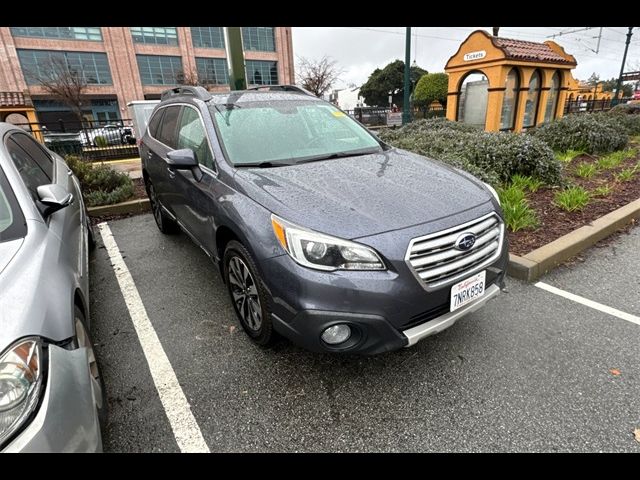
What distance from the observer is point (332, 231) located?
2023 millimetres

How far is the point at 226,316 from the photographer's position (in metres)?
3.13

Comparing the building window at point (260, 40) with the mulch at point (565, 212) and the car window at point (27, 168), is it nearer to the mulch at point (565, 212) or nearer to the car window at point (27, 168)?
the mulch at point (565, 212)

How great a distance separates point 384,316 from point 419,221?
0.55m

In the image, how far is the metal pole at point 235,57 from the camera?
6367 mm

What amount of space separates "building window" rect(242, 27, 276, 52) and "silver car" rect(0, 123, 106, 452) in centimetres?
4502

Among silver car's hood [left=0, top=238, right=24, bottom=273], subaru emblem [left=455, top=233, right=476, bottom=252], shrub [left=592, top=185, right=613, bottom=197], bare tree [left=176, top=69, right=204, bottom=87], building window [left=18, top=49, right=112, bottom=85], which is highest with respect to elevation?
building window [left=18, top=49, right=112, bottom=85]

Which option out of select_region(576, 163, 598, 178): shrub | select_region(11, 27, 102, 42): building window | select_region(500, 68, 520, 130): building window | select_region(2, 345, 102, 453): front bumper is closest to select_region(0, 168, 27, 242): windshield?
select_region(2, 345, 102, 453): front bumper

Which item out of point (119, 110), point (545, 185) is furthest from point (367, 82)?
point (545, 185)

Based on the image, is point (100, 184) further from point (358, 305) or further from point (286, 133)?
point (358, 305)

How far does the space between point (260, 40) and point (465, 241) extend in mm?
46926

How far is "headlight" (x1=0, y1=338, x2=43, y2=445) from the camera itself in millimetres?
1340

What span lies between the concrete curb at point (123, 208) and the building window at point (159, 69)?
1524 inches

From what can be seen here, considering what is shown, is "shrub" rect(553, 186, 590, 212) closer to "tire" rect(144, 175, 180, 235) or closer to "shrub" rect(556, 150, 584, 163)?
"shrub" rect(556, 150, 584, 163)

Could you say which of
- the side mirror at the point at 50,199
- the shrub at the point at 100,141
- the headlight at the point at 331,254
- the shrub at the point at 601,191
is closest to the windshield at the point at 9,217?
the side mirror at the point at 50,199
